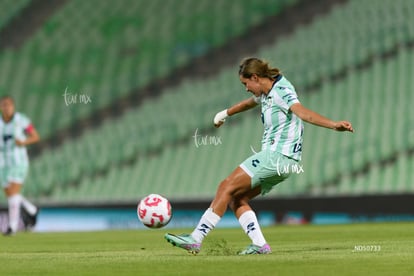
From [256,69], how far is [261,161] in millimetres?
835

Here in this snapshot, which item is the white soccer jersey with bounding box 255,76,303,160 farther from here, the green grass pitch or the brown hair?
the green grass pitch

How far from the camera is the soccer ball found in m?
9.60

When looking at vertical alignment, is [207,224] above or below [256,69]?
below

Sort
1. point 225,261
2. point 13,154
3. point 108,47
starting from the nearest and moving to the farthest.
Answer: point 225,261
point 13,154
point 108,47

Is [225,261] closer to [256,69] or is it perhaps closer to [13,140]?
[256,69]

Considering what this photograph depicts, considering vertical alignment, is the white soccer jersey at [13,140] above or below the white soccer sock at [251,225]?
above

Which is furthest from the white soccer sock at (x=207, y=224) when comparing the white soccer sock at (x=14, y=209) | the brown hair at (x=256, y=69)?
the white soccer sock at (x=14, y=209)

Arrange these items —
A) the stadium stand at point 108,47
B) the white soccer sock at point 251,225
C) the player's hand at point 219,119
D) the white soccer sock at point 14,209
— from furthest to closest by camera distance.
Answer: the stadium stand at point 108,47, the white soccer sock at point 14,209, the player's hand at point 219,119, the white soccer sock at point 251,225

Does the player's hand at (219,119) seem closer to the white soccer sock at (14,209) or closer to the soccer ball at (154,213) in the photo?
the soccer ball at (154,213)

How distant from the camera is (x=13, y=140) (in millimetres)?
16688

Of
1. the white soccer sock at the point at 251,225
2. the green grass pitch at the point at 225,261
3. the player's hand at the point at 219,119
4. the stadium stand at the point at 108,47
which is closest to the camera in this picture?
the green grass pitch at the point at 225,261

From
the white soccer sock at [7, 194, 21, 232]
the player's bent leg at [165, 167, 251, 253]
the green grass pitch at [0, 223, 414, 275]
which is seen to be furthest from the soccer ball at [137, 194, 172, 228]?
the white soccer sock at [7, 194, 21, 232]

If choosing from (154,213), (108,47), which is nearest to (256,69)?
(154,213)

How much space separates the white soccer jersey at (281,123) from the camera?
28.9ft
